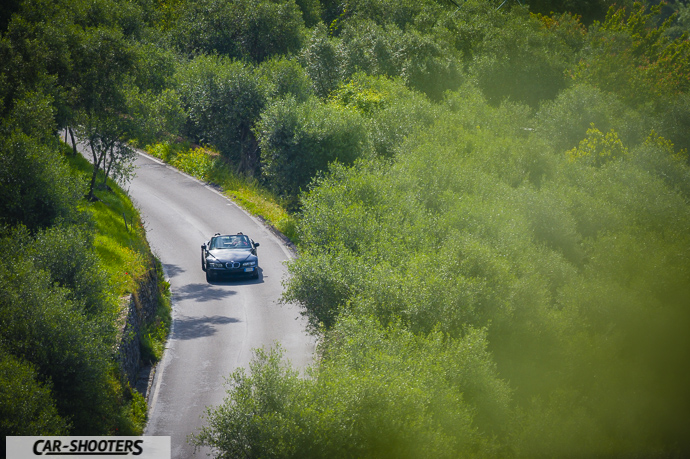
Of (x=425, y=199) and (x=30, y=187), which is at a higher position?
(x=30, y=187)

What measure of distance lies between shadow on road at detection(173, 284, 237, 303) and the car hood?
1.46 m

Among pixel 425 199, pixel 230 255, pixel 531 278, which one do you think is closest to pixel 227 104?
pixel 230 255

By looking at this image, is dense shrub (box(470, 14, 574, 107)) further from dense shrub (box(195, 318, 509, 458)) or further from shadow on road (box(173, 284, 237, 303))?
dense shrub (box(195, 318, 509, 458))

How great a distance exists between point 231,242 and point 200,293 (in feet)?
10.8

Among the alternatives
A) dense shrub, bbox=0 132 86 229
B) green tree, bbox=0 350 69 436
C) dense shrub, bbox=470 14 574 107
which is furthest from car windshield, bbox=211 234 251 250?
dense shrub, bbox=470 14 574 107

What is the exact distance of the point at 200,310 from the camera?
83.6 ft

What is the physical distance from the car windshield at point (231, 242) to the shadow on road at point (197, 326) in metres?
5.08

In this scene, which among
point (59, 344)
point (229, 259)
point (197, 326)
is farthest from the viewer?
point (229, 259)

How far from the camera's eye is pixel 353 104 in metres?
A: 43.2

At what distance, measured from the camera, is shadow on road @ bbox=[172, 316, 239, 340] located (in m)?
23.3

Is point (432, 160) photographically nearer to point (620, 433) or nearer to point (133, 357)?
point (620, 433)

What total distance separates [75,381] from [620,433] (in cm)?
1815

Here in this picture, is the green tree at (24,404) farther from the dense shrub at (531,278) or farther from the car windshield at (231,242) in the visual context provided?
the car windshield at (231,242)

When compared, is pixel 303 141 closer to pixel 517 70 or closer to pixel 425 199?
pixel 425 199
